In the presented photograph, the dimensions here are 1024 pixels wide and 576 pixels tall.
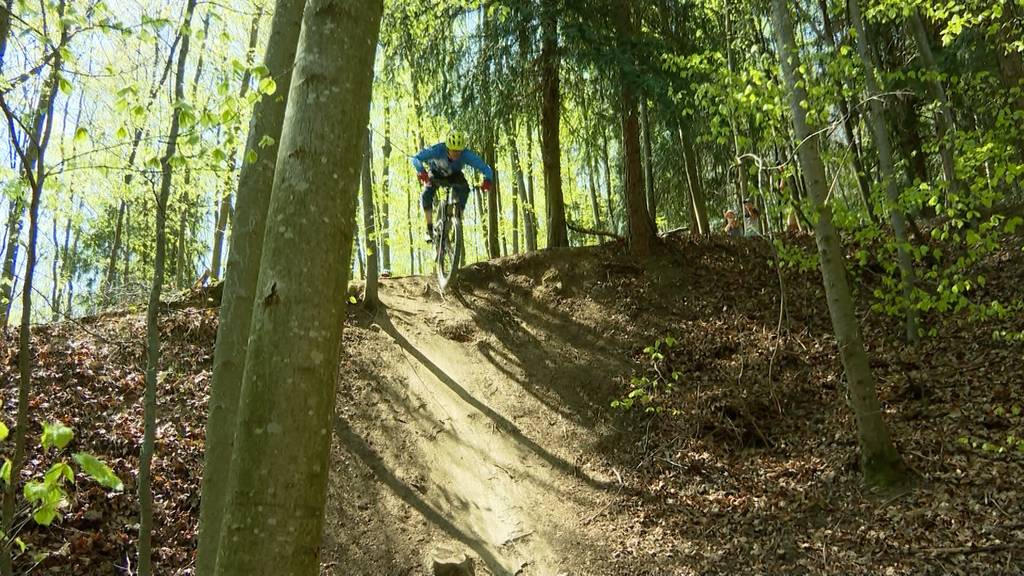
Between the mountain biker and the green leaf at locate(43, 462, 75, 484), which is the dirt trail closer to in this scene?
the mountain biker

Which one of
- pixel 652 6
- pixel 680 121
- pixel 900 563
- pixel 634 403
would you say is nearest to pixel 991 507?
pixel 900 563

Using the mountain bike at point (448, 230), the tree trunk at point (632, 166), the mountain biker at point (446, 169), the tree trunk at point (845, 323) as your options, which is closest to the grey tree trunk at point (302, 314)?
the tree trunk at point (845, 323)

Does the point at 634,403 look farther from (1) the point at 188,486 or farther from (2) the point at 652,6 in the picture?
(2) the point at 652,6

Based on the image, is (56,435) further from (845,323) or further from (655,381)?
(655,381)

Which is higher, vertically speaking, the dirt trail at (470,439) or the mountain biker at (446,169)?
the mountain biker at (446,169)

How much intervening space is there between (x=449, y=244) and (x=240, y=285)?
6599mm

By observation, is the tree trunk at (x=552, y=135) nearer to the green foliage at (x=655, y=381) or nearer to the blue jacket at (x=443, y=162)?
the blue jacket at (x=443, y=162)

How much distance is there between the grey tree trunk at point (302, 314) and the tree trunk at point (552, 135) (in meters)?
8.83

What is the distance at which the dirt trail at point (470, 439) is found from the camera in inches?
254

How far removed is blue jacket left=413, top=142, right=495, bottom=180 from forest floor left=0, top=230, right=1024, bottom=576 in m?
2.35

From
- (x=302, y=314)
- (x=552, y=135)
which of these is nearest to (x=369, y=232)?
(x=552, y=135)

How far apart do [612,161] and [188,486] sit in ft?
53.2

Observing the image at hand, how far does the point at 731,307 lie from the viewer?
31.5ft

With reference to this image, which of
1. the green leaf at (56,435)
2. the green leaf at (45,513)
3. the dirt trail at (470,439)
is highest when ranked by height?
the green leaf at (56,435)
